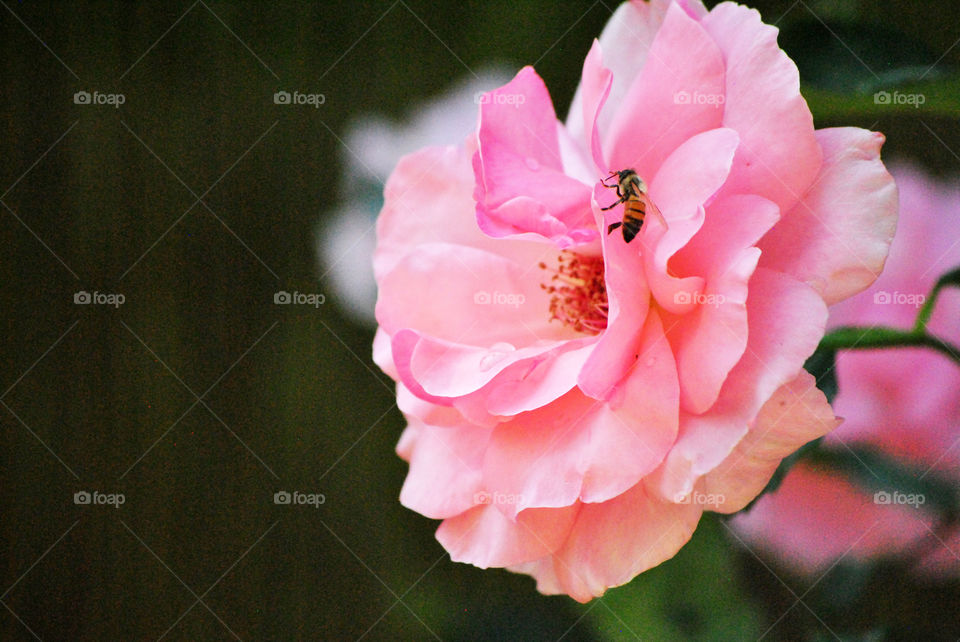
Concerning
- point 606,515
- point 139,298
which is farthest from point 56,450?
point 606,515

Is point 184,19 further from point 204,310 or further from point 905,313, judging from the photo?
point 905,313

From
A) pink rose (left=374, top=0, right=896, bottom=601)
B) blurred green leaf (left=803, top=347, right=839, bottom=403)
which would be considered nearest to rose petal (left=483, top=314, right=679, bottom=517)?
pink rose (left=374, top=0, right=896, bottom=601)

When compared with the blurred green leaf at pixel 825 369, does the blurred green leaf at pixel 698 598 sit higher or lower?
lower

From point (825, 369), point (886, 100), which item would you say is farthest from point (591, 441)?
point (886, 100)

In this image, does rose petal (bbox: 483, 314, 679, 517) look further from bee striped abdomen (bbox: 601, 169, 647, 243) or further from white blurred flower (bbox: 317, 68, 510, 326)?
white blurred flower (bbox: 317, 68, 510, 326)

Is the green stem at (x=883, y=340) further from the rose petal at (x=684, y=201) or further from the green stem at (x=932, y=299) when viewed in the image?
the rose petal at (x=684, y=201)

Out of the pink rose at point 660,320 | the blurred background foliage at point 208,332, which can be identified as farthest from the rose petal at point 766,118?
the blurred background foliage at point 208,332
